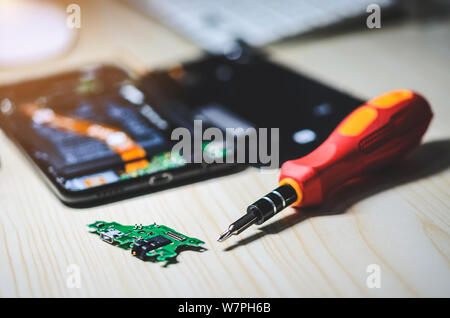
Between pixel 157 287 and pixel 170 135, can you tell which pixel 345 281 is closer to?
pixel 157 287

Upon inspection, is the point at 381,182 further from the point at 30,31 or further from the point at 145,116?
the point at 30,31

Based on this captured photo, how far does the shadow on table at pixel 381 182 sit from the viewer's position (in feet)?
1.61

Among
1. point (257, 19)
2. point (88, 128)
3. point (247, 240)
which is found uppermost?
point (257, 19)

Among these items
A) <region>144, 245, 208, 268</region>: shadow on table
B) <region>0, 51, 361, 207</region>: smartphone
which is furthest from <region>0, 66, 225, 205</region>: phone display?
<region>144, 245, 208, 268</region>: shadow on table

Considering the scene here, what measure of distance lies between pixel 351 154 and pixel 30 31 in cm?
60

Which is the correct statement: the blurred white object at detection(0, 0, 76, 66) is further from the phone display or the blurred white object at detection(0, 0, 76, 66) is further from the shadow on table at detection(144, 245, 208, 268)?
the shadow on table at detection(144, 245, 208, 268)

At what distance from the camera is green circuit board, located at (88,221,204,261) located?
0.45m

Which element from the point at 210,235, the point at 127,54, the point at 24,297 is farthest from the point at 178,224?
the point at 127,54

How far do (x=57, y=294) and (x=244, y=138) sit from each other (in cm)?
27

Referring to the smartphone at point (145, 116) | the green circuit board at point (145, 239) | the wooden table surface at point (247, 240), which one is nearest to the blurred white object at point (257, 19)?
the smartphone at point (145, 116)

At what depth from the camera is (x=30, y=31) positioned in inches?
34.9

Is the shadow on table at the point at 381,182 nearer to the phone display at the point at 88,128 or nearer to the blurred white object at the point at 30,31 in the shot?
the phone display at the point at 88,128

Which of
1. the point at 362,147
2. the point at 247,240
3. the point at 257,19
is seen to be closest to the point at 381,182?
the point at 362,147

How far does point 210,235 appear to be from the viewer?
48cm
